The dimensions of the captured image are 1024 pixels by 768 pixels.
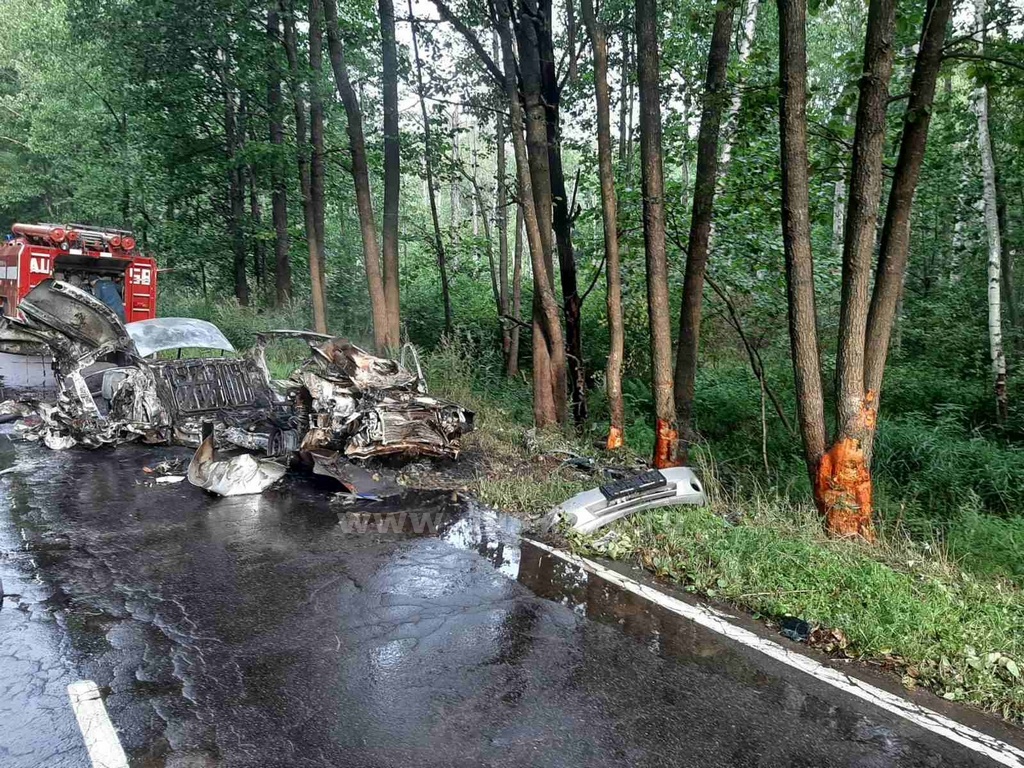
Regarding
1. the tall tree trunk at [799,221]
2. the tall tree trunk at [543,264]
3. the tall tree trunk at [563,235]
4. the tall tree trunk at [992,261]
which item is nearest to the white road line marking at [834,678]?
the tall tree trunk at [799,221]

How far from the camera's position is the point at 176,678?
11.5 ft

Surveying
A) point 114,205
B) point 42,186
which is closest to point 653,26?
point 114,205

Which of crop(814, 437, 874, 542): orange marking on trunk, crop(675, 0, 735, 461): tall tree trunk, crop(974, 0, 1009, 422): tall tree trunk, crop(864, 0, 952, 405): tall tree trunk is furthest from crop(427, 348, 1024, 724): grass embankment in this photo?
crop(974, 0, 1009, 422): tall tree trunk

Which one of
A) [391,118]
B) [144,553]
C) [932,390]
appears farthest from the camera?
[391,118]

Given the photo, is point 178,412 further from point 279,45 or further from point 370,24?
point 370,24

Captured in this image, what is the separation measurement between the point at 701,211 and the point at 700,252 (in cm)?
50

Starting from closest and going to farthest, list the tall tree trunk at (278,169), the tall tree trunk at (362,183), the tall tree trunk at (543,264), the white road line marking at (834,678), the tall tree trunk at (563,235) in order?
1. the white road line marking at (834,678)
2. the tall tree trunk at (543,264)
3. the tall tree trunk at (563,235)
4. the tall tree trunk at (362,183)
5. the tall tree trunk at (278,169)

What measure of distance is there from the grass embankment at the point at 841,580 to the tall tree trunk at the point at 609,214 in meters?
1.65

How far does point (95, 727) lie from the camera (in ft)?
9.98

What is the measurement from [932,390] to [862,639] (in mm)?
8314

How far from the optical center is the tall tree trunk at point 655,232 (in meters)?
7.90

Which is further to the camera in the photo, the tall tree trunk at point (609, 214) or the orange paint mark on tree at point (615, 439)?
the orange paint mark on tree at point (615, 439)

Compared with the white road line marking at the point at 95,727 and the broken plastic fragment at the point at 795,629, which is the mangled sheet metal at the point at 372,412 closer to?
the white road line marking at the point at 95,727

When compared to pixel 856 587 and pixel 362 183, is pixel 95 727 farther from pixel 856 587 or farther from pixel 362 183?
pixel 362 183
